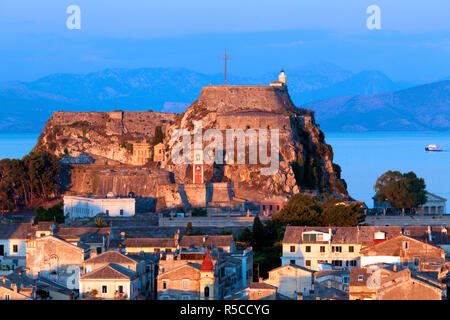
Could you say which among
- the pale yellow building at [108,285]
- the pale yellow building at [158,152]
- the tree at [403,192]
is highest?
the pale yellow building at [158,152]

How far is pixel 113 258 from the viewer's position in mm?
43156

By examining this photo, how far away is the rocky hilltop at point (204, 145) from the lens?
80.4 m

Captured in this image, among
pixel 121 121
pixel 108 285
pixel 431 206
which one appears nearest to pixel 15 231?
pixel 108 285

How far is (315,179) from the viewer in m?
85.2

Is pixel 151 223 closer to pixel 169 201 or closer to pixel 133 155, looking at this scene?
pixel 169 201

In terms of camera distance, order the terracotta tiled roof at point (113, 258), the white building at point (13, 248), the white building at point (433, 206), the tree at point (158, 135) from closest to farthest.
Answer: the terracotta tiled roof at point (113, 258) < the white building at point (13, 248) < the white building at point (433, 206) < the tree at point (158, 135)

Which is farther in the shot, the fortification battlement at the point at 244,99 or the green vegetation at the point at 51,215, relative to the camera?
the fortification battlement at the point at 244,99

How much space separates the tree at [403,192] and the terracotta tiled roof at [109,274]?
39375 mm

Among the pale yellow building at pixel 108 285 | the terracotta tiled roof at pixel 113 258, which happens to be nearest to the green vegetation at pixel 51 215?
the terracotta tiled roof at pixel 113 258

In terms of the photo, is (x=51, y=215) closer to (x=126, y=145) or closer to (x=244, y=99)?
(x=126, y=145)

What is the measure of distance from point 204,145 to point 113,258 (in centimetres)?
4313

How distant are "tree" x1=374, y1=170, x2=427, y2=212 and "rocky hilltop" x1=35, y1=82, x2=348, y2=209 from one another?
5.73 meters

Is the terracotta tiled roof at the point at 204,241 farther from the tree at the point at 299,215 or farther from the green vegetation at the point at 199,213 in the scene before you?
the green vegetation at the point at 199,213

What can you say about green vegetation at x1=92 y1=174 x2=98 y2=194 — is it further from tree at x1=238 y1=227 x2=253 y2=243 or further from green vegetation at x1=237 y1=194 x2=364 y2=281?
tree at x1=238 y1=227 x2=253 y2=243
